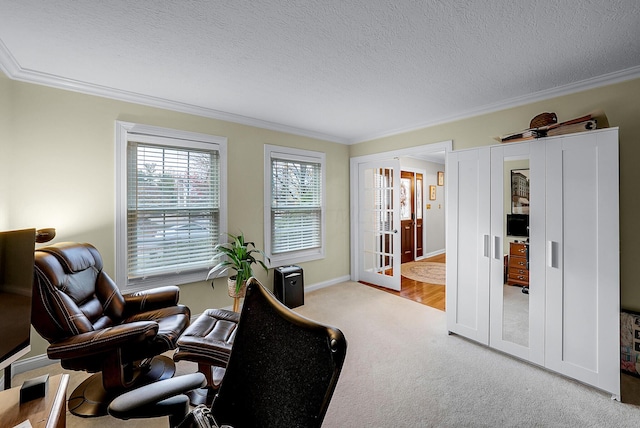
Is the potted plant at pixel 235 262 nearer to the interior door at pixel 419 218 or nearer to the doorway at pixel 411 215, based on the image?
the doorway at pixel 411 215

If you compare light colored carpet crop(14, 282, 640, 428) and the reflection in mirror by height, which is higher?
the reflection in mirror

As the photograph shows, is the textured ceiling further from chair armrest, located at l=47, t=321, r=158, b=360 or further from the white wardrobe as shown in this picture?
chair armrest, located at l=47, t=321, r=158, b=360

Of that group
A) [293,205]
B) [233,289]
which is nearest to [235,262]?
[233,289]

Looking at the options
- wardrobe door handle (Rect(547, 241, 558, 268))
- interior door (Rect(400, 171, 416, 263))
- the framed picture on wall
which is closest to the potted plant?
wardrobe door handle (Rect(547, 241, 558, 268))

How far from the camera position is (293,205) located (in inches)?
162

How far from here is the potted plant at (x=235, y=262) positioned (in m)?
3.10

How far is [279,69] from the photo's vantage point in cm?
226

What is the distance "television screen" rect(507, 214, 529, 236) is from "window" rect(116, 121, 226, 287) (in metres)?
3.05

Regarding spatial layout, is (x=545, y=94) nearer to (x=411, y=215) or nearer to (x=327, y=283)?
(x=327, y=283)

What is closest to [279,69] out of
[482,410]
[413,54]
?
[413,54]

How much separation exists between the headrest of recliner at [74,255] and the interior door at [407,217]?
5.41m

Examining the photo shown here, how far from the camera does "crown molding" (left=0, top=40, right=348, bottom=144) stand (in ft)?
6.97

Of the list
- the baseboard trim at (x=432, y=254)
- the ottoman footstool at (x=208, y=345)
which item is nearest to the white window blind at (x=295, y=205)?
the ottoman footstool at (x=208, y=345)

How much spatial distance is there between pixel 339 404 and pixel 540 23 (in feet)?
9.21
